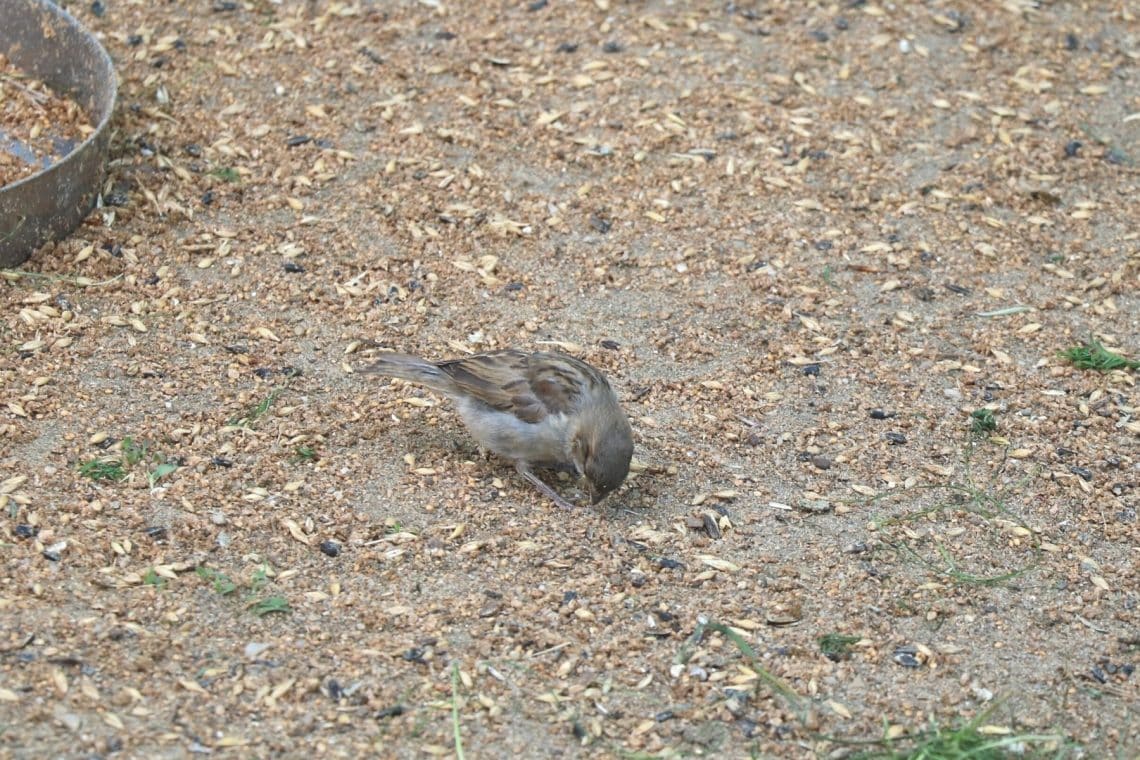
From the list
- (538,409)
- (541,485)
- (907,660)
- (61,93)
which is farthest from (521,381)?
(61,93)

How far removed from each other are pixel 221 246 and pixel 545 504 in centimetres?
247

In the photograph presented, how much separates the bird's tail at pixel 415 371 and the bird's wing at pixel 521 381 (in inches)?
1.5

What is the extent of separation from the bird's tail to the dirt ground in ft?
0.85

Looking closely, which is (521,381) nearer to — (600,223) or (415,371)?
(415,371)

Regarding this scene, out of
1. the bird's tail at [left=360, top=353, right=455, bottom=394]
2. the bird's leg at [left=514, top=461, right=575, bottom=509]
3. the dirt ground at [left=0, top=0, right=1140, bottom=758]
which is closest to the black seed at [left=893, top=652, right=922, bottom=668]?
the dirt ground at [left=0, top=0, right=1140, bottom=758]

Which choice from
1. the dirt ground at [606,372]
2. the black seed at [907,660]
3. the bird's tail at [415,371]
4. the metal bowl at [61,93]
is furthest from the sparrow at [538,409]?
the metal bowl at [61,93]

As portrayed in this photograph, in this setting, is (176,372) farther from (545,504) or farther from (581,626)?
(581,626)

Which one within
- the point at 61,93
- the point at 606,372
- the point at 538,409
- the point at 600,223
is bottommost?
the point at 606,372

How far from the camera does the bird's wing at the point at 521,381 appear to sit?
6.27 m

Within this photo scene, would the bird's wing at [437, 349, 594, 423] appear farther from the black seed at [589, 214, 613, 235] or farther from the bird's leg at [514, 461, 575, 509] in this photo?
the black seed at [589, 214, 613, 235]

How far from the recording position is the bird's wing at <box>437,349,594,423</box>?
627cm

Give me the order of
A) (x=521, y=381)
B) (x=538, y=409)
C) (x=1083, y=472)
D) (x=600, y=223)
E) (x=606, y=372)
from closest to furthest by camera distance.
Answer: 1. (x=538, y=409)
2. (x=521, y=381)
3. (x=1083, y=472)
4. (x=606, y=372)
5. (x=600, y=223)

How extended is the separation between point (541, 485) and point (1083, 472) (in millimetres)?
2353

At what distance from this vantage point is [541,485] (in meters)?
6.30
